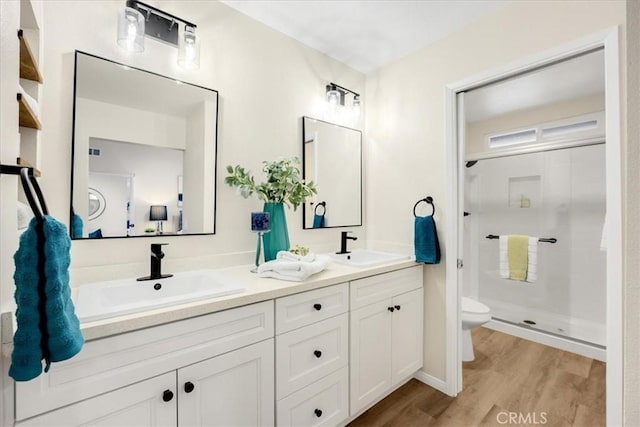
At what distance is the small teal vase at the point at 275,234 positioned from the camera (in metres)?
1.69

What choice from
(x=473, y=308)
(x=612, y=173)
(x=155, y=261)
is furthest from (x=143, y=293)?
(x=473, y=308)

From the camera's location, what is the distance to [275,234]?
1.71m

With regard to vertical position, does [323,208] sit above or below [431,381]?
above

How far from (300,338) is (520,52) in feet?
6.45

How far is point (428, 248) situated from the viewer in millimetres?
1961

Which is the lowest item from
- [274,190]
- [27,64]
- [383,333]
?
[383,333]

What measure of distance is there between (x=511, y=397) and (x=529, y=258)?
1.57 metres

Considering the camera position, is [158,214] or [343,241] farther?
[343,241]

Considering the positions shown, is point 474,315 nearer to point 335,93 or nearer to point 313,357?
point 313,357

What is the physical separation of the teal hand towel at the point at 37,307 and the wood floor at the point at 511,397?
160 centimetres

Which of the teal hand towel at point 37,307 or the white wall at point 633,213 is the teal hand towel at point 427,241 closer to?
the white wall at point 633,213

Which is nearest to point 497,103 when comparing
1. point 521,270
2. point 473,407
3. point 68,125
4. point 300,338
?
point 521,270

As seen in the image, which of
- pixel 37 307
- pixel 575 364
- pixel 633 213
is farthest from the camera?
pixel 575 364

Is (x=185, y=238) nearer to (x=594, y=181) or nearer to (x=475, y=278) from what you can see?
(x=475, y=278)
